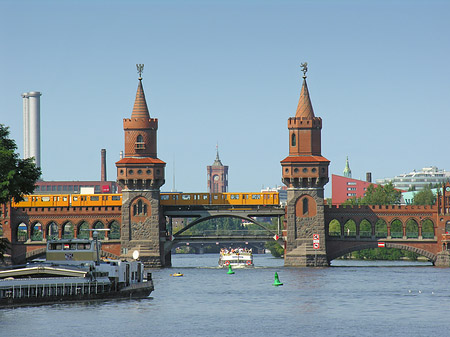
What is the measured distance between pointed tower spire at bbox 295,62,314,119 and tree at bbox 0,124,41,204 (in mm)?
53452

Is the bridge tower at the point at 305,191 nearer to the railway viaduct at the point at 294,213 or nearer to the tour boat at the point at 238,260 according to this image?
the railway viaduct at the point at 294,213

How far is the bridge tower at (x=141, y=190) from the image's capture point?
147 meters

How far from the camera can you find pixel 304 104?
149m

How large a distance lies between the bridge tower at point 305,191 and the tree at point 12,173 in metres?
50.6

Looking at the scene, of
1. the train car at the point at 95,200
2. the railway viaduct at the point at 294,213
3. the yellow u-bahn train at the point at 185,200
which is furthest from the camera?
the train car at the point at 95,200

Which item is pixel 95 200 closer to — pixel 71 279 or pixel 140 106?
pixel 140 106

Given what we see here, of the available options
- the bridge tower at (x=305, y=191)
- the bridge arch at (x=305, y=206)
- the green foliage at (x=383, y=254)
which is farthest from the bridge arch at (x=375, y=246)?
the green foliage at (x=383, y=254)

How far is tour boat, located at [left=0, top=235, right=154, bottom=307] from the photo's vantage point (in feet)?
269

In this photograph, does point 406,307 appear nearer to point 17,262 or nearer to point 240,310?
point 240,310

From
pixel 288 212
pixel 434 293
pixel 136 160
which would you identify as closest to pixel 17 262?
pixel 136 160

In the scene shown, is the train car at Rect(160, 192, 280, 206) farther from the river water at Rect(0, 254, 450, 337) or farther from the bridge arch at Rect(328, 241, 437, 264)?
the river water at Rect(0, 254, 450, 337)

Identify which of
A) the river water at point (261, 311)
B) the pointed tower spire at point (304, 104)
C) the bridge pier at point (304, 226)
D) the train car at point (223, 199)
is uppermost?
the pointed tower spire at point (304, 104)

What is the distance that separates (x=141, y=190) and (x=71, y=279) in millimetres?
63314

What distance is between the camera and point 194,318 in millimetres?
82875
